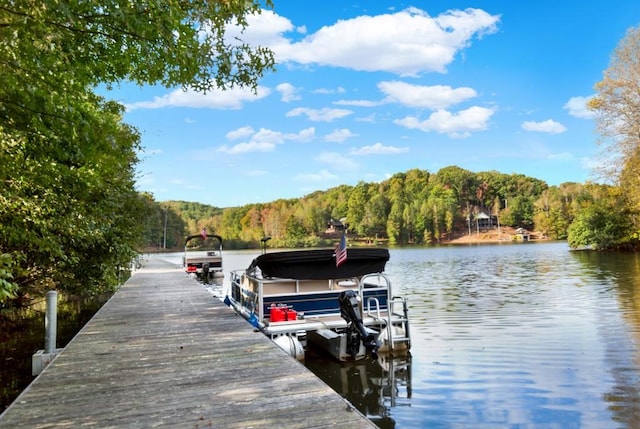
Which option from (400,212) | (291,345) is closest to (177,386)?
(291,345)

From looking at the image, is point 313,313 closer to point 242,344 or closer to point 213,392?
point 242,344

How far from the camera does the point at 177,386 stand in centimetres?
472

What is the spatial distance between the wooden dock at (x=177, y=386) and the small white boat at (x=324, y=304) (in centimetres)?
180

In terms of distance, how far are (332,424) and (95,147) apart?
3746 mm

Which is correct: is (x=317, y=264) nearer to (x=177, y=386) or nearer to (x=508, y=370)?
(x=508, y=370)

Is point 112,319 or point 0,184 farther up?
point 0,184

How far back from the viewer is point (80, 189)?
8.72m

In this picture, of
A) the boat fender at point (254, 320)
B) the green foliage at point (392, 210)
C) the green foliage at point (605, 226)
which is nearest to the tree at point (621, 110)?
the green foliage at point (605, 226)

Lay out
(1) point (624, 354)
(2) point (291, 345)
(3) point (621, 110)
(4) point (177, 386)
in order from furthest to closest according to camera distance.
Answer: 1. (3) point (621, 110)
2. (1) point (624, 354)
3. (2) point (291, 345)
4. (4) point (177, 386)

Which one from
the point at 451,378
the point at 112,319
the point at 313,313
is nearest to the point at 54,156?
the point at 112,319

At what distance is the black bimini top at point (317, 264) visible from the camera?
998 cm

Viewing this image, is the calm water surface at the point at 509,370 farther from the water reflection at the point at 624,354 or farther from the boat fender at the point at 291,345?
the boat fender at the point at 291,345

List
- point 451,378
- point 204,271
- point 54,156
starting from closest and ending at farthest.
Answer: point 54,156, point 451,378, point 204,271

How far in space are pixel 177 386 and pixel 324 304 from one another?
5751 millimetres
